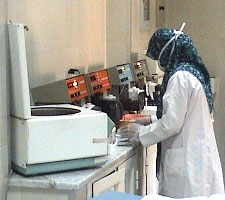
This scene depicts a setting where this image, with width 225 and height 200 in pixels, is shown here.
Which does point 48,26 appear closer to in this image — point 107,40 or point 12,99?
point 12,99

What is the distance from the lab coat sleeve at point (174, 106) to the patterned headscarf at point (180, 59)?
3.4 inches

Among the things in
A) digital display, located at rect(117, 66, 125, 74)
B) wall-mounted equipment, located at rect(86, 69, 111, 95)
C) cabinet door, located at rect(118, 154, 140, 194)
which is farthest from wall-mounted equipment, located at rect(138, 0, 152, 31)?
cabinet door, located at rect(118, 154, 140, 194)

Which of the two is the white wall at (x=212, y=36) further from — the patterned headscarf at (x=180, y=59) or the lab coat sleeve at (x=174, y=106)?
the lab coat sleeve at (x=174, y=106)

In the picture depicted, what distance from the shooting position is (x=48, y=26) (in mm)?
2789

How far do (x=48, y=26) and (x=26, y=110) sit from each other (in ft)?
2.88

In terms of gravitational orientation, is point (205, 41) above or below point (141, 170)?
above

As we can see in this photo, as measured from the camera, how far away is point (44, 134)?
206 cm

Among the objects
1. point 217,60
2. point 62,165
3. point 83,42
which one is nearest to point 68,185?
point 62,165

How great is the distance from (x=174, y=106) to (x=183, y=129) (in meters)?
0.17

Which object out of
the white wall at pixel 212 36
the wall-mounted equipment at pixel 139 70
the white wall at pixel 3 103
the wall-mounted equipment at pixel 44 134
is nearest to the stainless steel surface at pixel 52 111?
the wall-mounted equipment at pixel 44 134

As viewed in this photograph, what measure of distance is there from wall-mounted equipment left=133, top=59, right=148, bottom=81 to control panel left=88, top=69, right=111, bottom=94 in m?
0.45

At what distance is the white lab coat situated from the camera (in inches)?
106

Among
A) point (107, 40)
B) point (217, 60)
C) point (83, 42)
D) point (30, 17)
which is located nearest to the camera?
point (30, 17)

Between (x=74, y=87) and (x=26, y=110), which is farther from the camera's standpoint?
(x=74, y=87)
